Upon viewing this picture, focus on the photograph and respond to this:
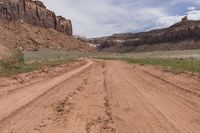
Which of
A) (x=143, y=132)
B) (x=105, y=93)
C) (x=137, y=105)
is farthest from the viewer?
(x=105, y=93)

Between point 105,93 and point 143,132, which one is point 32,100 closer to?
point 105,93

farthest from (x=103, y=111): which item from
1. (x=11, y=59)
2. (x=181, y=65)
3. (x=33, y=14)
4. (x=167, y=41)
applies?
(x=167, y=41)

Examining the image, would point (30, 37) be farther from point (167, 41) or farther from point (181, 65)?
point (181, 65)

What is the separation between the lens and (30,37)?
12888 centimetres

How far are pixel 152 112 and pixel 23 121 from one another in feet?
9.86

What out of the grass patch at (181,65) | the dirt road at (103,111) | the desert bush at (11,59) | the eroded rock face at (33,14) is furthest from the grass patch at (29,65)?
the eroded rock face at (33,14)

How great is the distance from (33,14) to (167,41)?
176 feet

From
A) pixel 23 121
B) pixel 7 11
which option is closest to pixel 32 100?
pixel 23 121

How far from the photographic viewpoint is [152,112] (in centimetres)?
917

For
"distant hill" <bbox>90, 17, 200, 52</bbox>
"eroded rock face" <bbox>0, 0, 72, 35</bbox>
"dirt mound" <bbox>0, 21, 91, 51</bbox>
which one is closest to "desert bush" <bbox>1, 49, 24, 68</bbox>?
"dirt mound" <bbox>0, 21, 91, 51</bbox>

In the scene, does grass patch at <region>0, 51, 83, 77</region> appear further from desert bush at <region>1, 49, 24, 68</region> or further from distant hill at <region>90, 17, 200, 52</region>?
distant hill at <region>90, 17, 200, 52</region>

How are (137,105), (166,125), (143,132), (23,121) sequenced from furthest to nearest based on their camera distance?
(137,105) < (23,121) < (166,125) < (143,132)

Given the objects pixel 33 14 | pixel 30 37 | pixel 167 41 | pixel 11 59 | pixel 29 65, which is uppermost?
pixel 33 14

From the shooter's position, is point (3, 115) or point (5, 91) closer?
point (3, 115)
